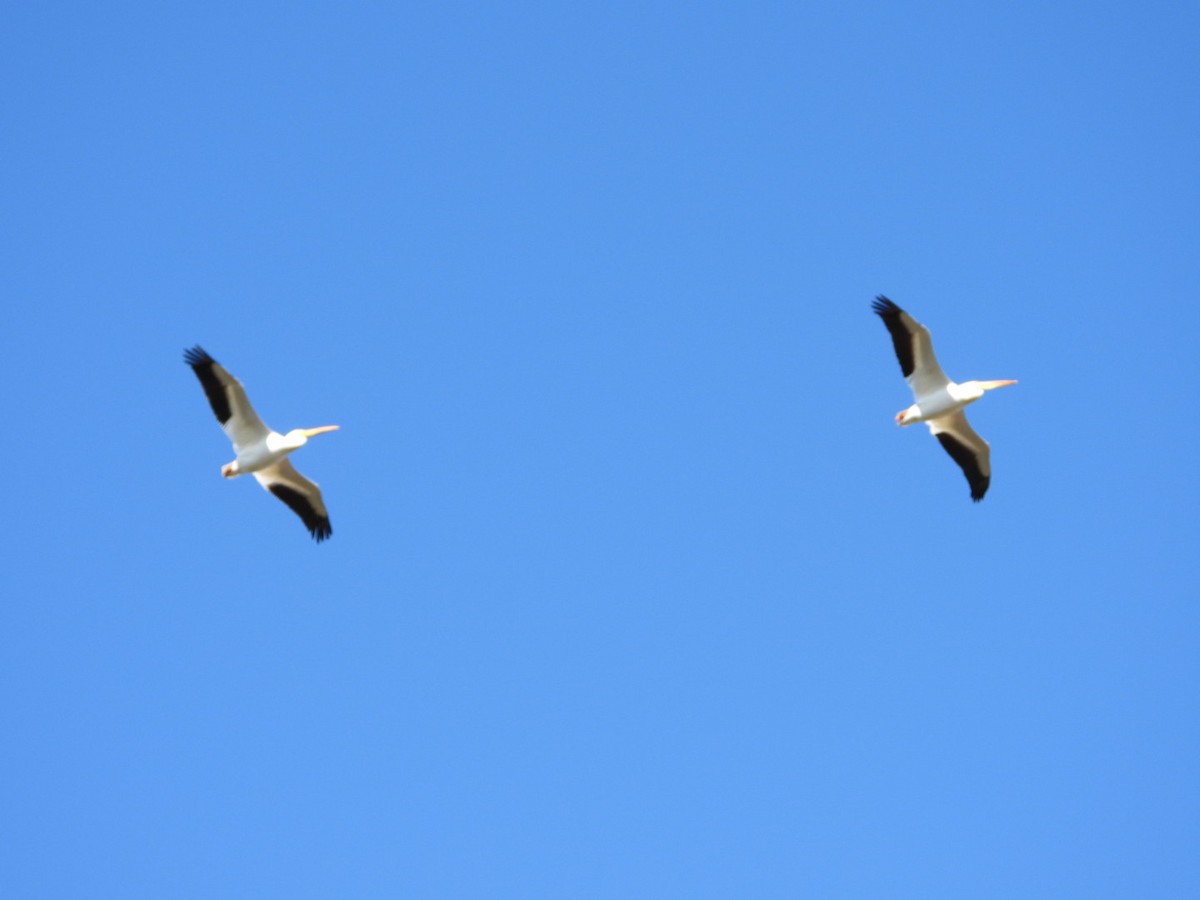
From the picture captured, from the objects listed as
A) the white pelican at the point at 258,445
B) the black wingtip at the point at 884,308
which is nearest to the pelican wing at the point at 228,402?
the white pelican at the point at 258,445

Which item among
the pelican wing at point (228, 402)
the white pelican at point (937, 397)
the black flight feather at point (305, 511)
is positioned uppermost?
the white pelican at point (937, 397)

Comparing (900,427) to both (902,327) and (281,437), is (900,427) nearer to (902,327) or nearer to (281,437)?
(902,327)

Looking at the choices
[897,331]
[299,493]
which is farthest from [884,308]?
[299,493]

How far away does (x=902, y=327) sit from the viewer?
72.4 feet

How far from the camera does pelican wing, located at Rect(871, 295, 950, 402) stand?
2183cm

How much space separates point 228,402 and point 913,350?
968 centimetres

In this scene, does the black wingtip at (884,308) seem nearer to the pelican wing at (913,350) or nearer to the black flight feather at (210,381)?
the pelican wing at (913,350)

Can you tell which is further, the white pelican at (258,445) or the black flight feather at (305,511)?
the black flight feather at (305,511)

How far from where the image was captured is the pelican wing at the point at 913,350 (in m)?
21.8

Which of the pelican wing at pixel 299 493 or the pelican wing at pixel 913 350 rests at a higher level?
the pelican wing at pixel 913 350

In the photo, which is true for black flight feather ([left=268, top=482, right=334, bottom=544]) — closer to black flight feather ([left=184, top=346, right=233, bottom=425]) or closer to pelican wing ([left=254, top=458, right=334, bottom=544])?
pelican wing ([left=254, top=458, right=334, bottom=544])

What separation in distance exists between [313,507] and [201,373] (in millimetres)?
3029

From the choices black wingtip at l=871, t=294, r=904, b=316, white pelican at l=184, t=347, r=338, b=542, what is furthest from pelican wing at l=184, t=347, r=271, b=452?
black wingtip at l=871, t=294, r=904, b=316

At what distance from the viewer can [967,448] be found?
2356 cm
